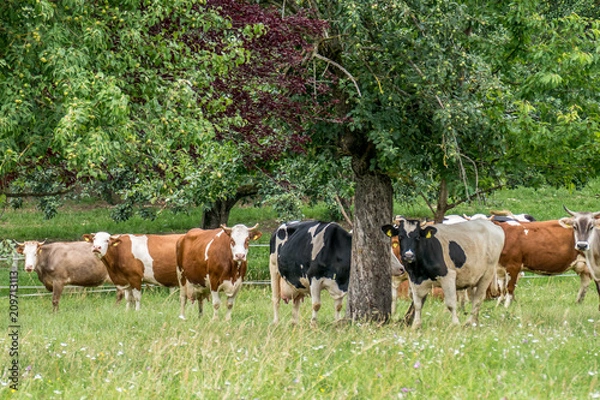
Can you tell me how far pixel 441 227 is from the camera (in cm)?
1541

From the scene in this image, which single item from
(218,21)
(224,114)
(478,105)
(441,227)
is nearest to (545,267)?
(441,227)

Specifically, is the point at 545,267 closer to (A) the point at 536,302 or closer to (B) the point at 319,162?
(A) the point at 536,302

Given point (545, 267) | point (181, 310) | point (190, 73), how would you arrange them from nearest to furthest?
point (190, 73)
point (181, 310)
point (545, 267)

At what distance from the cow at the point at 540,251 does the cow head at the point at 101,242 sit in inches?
339

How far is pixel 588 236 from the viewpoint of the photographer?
18.1 m

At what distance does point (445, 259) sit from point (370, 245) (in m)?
1.20

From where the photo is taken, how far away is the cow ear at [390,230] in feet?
47.3

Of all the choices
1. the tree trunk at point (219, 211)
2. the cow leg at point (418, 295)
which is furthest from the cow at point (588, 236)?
the tree trunk at point (219, 211)

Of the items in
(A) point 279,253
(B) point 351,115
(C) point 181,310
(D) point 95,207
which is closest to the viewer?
(B) point 351,115

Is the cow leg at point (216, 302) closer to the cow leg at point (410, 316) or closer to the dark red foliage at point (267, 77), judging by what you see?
the cow leg at point (410, 316)

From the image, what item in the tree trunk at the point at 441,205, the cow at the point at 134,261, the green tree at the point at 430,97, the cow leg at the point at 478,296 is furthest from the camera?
the cow at the point at 134,261

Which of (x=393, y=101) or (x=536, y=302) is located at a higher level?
(x=393, y=101)

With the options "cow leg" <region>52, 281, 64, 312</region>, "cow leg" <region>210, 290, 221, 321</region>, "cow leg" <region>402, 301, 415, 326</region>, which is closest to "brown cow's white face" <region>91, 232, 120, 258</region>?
"cow leg" <region>52, 281, 64, 312</region>

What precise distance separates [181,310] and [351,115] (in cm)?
614
